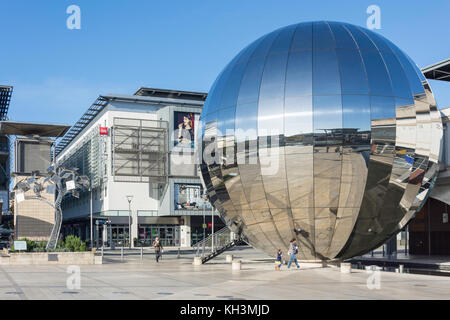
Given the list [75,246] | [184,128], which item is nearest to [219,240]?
[75,246]

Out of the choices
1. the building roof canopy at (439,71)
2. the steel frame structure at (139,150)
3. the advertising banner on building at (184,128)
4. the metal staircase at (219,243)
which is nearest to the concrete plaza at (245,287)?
the metal staircase at (219,243)

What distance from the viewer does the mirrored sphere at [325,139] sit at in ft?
63.4

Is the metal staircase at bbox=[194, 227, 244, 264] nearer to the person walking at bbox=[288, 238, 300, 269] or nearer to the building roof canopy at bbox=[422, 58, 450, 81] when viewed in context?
the person walking at bbox=[288, 238, 300, 269]

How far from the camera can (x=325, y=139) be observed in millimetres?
19219

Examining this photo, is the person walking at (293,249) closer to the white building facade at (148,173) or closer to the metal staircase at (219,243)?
the metal staircase at (219,243)

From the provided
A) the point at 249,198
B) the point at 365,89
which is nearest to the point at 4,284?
the point at 249,198

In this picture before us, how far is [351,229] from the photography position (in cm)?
2044

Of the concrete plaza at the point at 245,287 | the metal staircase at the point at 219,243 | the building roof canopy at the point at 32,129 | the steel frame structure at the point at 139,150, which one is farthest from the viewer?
the steel frame structure at the point at 139,150

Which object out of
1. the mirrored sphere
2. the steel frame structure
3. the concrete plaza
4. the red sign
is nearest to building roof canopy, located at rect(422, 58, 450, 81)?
the mirrored sphere

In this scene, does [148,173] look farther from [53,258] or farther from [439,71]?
[53,258]

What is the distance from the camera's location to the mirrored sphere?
19.3m

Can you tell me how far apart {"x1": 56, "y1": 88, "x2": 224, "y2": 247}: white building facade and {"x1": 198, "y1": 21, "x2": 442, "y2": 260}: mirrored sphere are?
2180 inches

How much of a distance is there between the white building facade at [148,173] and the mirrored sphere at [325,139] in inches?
2180
